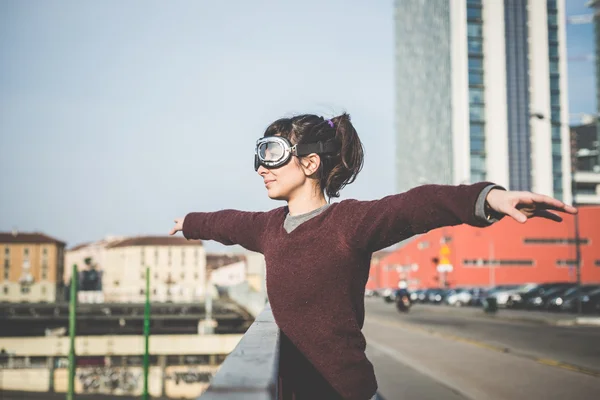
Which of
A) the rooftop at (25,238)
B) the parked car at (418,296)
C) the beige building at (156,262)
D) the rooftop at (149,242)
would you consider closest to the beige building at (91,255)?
the beige building at (156,262)

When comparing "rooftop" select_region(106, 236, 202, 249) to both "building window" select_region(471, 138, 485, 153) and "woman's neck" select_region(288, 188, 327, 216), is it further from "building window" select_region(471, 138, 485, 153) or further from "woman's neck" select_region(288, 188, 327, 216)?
"woman's neck" select_region(288, 188, 327, 216)

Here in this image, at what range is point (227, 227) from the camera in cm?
301

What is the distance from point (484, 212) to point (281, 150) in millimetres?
985

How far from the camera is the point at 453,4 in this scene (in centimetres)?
9294

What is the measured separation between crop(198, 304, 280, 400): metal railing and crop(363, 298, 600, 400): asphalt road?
22.6 ft

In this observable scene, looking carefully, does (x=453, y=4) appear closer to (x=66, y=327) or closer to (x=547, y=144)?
(x=547, y=144)

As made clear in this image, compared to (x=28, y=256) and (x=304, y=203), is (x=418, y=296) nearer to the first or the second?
(x=304, y=203)

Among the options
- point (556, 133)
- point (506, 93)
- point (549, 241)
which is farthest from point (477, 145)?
point (549, 241)

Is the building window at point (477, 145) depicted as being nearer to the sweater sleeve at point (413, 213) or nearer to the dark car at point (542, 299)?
Result: the dark car at point (542, 299)

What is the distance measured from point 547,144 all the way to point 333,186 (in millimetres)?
96956

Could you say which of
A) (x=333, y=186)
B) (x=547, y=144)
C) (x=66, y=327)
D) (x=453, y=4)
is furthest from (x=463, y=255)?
(x=333, y=186)

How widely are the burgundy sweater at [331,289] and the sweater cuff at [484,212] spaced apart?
0.72 feet

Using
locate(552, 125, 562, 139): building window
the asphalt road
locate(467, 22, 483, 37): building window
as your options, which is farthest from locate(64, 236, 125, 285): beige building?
the asphalt road

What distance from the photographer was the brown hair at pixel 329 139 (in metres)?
2.62
